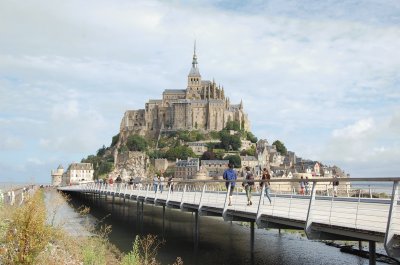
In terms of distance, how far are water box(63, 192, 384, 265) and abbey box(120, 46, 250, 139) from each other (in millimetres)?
120065

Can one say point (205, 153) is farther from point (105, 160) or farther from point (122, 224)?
point (122, 224)

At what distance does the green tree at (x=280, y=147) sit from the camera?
156 m

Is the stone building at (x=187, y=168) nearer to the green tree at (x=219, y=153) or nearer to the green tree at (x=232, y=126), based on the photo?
the green tree at (x=219, y=153)

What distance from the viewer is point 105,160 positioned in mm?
160375

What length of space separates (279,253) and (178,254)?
175 inches

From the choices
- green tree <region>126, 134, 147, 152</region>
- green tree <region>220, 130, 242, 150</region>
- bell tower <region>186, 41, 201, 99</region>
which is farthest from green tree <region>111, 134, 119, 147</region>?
green tree <region>220, 130, 242, 150</region>

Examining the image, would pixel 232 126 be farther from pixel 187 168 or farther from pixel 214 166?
pixel 187 168

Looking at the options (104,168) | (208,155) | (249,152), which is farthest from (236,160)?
(104,168)

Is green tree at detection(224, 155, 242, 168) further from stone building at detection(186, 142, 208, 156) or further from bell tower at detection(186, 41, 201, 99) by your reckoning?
bell tower at detection(186, 41, 201, 99)

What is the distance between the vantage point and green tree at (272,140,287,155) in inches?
6132

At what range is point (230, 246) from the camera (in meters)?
23.8

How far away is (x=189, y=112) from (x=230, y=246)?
5192 inches

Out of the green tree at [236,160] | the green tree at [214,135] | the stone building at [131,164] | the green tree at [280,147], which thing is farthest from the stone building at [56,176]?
the green tree at [280,147]

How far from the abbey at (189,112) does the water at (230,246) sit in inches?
4727
